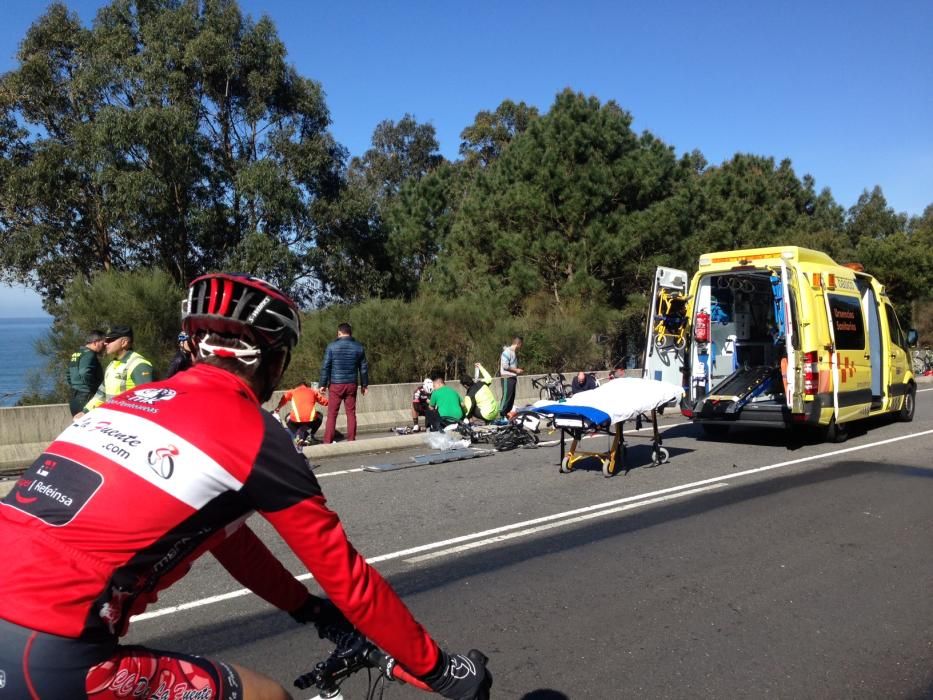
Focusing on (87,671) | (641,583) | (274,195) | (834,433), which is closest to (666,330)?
(834,433)

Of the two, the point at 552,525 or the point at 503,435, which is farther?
the point at 503,435

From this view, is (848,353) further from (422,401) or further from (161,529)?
(161,529)

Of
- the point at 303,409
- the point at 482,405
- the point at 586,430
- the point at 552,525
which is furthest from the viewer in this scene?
the point at 482,405

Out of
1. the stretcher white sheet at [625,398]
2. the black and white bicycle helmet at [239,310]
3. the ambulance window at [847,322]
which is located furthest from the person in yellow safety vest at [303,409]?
the black and white bicycle helmet at [239,310]

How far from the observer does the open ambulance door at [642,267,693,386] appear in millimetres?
12344

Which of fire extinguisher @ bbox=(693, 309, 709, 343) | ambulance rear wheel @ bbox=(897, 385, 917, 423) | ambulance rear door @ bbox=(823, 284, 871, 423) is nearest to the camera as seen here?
ambulance rear door @ bbox=(823, 284, 871, 423)

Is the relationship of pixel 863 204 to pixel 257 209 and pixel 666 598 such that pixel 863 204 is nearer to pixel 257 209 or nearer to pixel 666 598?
pixel 257 209

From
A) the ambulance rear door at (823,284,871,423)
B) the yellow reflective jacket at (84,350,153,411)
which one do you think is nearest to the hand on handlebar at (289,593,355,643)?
the yellow reflective jacket at (84,350,153,411)

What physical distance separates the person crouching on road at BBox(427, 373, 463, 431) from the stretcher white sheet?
11.1 ft

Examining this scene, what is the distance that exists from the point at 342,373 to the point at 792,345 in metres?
6.34

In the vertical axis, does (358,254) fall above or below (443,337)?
above

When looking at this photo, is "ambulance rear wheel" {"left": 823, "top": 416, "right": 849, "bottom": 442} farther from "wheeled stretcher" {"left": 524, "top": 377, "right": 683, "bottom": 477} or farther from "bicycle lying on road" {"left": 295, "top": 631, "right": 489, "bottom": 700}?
"bicycle lying on road" {"left": 295, "top": 631, "right": 489, "bottom": 700}

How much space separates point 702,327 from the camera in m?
12.8

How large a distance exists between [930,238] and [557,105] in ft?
87.7
